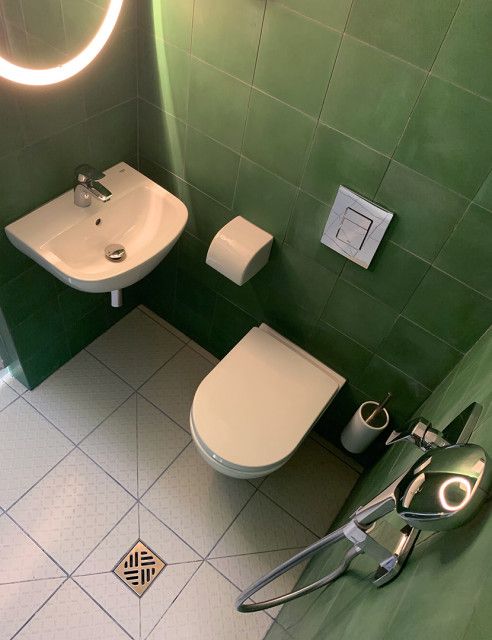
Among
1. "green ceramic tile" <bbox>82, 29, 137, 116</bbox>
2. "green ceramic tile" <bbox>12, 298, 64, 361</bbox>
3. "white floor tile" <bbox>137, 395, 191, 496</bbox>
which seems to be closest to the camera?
"green ceramic tile" <bbox>82, 29, 137, 116</bbox>

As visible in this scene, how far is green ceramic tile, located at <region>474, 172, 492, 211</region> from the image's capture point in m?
1.13

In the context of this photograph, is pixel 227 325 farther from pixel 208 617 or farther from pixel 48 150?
pixel 208 617

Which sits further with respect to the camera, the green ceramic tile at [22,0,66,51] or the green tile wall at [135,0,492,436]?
the green ceramic tile at [22,0,66,51]

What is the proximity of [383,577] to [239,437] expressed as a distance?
830mm

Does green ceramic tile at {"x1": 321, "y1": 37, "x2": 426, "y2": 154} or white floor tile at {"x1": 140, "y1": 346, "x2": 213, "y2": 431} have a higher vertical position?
green ceramic tile at {"x1": 321, "y1": 37, "x2": 426, "y2": 154}

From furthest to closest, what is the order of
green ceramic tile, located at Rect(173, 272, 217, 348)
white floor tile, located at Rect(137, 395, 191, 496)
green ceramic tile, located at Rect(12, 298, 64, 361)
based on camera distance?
green ceramic tile, located at Rect(173, 272, 217, 348) → white floor tile, located at Rect(137, 395, 191, 496) → green ceramic tile, located at Rect(12, 298, 64, 361)

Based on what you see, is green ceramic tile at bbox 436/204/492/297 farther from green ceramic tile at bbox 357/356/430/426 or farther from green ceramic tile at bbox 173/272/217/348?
green ceramic tile at bbox 173/272/217/348

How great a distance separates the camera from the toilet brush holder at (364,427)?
176 centimetres

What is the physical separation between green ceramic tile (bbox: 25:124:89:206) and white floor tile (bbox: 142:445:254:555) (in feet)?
3.61

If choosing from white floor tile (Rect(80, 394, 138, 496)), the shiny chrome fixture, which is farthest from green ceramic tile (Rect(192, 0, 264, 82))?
white floor tile (Rect(80, 394, 138, 496))

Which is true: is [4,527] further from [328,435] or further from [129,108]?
[129,108]

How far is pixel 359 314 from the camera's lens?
160 cm

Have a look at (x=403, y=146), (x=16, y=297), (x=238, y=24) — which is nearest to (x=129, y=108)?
(x=238, y=24)

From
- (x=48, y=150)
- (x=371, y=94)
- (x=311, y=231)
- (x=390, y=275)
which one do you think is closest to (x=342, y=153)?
(x=371, y=94)
